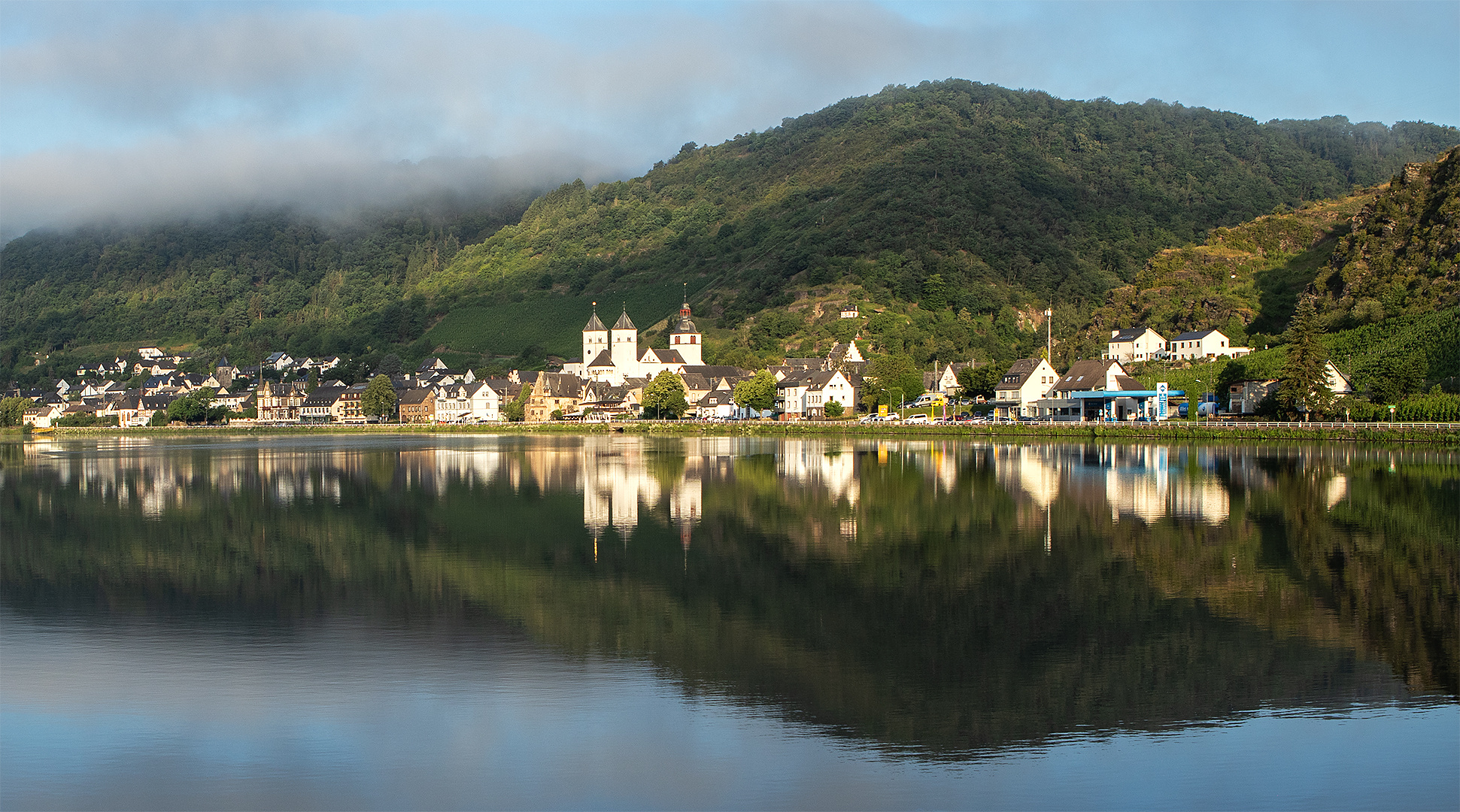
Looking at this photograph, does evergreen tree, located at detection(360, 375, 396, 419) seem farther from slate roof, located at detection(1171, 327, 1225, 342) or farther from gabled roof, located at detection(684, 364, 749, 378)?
slate roof, located at detection(1171, 327, 1225, 342)

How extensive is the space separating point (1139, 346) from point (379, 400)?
80.3 m

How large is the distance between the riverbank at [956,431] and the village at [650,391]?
291 inches

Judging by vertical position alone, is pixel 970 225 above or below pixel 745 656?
above

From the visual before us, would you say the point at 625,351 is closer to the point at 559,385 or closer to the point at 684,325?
the point at 684,325

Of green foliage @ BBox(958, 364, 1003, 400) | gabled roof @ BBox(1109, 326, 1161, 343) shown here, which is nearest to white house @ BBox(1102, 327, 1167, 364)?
gabled roof @ BBox(1109, 326, 1161, 343)

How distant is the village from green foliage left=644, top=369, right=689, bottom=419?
8.6 inches

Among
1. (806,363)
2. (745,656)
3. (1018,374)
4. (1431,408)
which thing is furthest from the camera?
(806,363)

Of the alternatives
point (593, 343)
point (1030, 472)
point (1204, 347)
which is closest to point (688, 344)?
point (593, 343)

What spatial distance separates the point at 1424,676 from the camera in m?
14.0

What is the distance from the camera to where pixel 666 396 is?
10100 cm

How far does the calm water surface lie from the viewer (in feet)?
35.9

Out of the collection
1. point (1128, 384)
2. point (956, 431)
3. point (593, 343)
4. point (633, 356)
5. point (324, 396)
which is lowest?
point (956, 431)

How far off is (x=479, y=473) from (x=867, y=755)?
123 ft

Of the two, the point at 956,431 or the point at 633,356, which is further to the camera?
the point at 633,356
